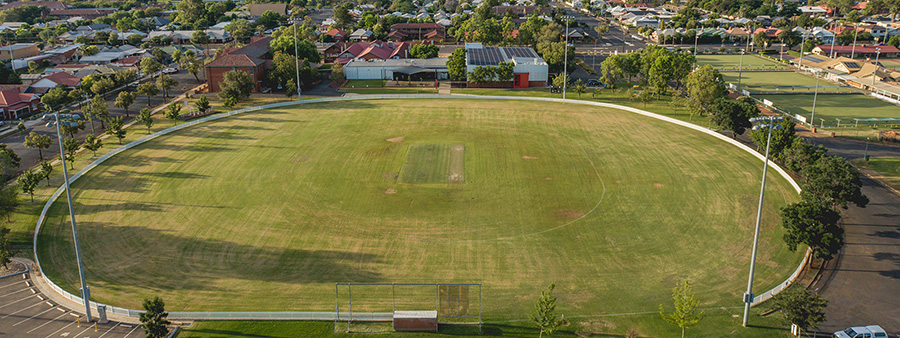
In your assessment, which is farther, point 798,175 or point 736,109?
point 736,109

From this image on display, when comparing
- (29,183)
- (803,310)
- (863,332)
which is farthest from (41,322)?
(863,332)

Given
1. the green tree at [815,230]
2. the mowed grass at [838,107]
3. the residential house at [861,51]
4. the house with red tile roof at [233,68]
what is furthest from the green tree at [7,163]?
the residential house at [861,51]

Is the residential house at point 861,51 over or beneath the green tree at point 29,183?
over

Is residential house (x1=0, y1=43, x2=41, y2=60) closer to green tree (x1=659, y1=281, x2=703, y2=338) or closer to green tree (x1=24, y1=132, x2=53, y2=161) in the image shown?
green tree (x1=24, y1=132, x2=53, y2=161)

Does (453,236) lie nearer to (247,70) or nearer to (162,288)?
(162,288)

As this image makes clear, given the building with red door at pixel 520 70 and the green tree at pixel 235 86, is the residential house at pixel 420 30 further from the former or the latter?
the green tree at pixel 235 86

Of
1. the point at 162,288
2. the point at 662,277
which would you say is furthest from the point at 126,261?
the point at 662,277

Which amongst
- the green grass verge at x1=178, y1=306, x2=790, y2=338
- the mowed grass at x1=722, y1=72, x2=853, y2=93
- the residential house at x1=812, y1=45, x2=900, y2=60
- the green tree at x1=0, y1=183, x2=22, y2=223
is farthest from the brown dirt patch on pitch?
the residential house at x1=812, y1=45, x2=900, y2=60
